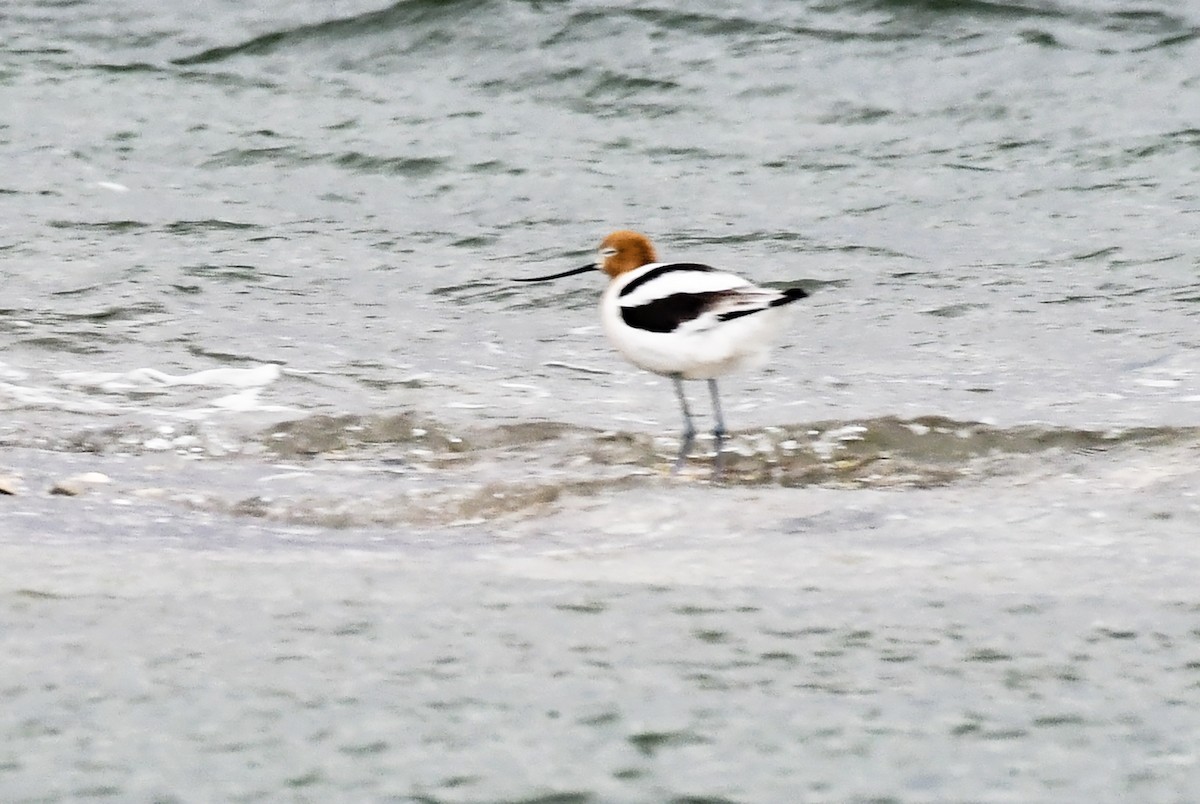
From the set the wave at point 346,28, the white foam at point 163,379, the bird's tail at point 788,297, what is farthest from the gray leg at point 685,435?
the wave at point 346,28

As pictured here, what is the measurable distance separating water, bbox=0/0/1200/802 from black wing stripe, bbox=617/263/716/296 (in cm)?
55

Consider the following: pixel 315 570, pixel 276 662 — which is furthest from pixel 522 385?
pixel 276 662

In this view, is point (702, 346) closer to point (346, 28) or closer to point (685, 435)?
point (685, 435)

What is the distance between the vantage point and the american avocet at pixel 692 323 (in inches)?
273

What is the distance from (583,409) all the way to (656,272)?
99 centimetres

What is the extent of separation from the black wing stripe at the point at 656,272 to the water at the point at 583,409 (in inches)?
21.7

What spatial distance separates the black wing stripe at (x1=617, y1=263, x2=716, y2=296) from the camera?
7207 millimetres

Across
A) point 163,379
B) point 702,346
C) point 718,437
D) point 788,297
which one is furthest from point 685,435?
point 163,379

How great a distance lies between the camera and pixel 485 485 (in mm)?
6457

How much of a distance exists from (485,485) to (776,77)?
9.50 meters

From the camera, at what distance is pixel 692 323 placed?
7.00 meters

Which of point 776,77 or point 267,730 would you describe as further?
point 776,77

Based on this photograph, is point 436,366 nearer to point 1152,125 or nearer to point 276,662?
point 276,662

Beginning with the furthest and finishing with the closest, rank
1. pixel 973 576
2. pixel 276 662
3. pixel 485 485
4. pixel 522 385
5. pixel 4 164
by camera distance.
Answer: pixel 4 164 → pixel 522 385 → pixel 485 485 → pixel 973 576 → pixel 276 662
